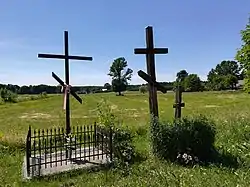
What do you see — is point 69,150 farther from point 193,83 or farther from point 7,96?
point 193,83

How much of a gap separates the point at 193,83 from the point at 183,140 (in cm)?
9595

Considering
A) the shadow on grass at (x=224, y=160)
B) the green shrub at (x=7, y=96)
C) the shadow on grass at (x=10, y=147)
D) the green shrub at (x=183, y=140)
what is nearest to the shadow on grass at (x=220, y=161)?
the shadow on grass at (x=224, y=160)

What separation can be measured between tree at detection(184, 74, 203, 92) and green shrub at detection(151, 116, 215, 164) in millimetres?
91138

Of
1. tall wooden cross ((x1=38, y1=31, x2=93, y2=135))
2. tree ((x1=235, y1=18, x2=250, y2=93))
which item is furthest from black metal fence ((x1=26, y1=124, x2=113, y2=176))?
tree ((x1=235, y1=18, x2=250, y2=93))

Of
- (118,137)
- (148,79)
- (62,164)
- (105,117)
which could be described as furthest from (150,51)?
(62,164)

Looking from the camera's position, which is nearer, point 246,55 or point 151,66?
point 151,66

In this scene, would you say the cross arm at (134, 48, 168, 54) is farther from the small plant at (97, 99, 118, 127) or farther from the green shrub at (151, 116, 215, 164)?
the small plant at (97, 99, 118, 127)

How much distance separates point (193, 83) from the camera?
102m

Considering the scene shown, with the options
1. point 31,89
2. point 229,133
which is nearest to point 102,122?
point 229,133

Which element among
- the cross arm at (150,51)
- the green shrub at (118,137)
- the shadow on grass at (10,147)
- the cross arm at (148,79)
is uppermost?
the cross arm at (150,51)

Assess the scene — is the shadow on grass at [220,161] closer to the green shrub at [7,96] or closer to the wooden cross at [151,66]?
the wooden cross at [151,66]

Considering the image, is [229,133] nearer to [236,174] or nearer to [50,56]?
[236,174]

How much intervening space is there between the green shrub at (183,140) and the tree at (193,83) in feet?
299

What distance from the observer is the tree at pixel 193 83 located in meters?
100
